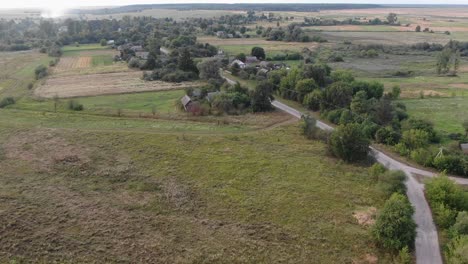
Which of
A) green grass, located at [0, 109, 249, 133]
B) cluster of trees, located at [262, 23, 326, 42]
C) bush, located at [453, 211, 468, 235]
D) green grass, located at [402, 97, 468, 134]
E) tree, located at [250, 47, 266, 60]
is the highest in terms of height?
cluster of trees, located at [262, 23, 326, 42]

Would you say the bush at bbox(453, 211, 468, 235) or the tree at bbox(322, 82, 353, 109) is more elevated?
the tree at bbox(322, 82, 353, 109)

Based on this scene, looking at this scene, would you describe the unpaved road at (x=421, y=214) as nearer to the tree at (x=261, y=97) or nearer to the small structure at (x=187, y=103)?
the tree at (x=261, y=97)

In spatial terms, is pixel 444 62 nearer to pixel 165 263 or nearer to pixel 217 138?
pixel 217 138

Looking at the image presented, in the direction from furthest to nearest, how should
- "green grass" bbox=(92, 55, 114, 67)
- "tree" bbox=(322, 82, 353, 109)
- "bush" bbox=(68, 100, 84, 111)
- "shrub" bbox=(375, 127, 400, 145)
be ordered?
"green grass" bbox=(92, 55, 114, 67) < "bush" bbox=(68, 100, 84, 111) < "tree" bbox=(322, 82, 353, 109) < "shrub" bbox=(375, 127, 400, 145)

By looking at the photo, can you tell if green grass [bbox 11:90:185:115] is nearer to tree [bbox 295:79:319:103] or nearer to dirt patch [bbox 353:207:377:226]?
tree [bbox 295:79:319:103]

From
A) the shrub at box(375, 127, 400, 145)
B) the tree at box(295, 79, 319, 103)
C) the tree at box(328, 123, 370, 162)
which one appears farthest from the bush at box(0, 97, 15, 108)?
the shrub at box(375, 127, 400, 145)

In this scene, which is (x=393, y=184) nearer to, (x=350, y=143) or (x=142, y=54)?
(x=350, y=143)
